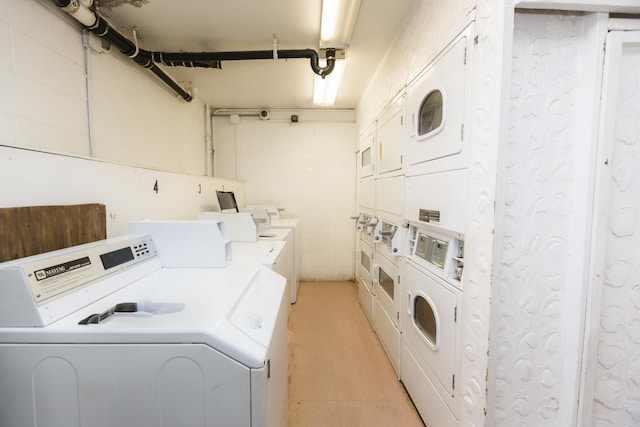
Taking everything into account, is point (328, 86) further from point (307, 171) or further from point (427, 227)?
point (427, 227)

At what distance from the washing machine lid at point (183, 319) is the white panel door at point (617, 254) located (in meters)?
1.27

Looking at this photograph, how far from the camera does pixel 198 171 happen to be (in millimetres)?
3711

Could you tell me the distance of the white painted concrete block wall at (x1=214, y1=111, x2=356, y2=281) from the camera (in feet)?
13.4

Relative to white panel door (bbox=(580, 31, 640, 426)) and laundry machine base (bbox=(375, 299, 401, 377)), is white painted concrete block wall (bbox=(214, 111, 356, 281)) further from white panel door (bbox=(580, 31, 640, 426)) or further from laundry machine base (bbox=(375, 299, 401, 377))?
white panel door (bbox=(580, 31, 640, 426))

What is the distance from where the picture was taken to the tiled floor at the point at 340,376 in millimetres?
1688

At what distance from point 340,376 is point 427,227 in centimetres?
130

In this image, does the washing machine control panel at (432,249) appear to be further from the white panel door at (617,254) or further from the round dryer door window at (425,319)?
the white panel door at (617,254)

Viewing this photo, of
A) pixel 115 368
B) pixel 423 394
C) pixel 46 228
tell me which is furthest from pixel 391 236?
pixel 46 228

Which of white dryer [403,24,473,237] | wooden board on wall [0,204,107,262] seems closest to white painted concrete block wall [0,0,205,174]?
wooden board on wall [0,204,107,262]

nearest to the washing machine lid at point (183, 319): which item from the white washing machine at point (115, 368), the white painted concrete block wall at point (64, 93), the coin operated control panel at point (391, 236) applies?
the white washing machine at point (115, 368)

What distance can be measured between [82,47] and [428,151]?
7.38 feet

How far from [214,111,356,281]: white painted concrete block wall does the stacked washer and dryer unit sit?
5.89 feet

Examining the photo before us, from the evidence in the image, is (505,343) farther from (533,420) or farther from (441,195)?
(441,195)

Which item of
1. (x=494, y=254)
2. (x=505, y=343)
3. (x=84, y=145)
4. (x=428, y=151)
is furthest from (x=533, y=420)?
(x=84, y=145)
